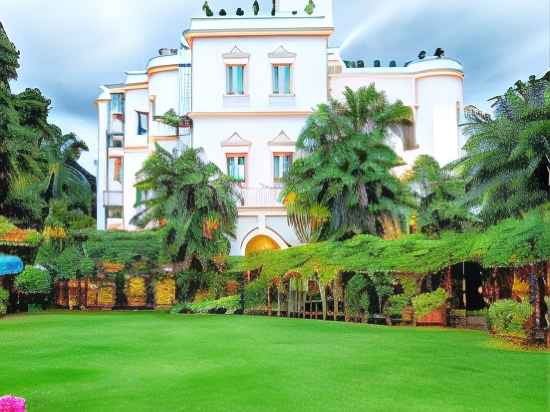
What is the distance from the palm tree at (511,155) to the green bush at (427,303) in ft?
8.56

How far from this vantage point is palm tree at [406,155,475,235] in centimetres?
3612

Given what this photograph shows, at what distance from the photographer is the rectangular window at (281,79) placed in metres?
37.5

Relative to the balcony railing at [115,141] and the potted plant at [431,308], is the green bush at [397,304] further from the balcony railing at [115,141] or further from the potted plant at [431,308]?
the balcony railing at [115,141]

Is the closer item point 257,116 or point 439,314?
point 439,314

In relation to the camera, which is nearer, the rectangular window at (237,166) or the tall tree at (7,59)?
the tall tree at (7,59)

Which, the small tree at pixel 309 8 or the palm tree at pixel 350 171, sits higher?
the small tree at pixel 309 8

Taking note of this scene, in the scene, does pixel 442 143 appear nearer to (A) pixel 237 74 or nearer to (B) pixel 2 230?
(A) pixel 237 74

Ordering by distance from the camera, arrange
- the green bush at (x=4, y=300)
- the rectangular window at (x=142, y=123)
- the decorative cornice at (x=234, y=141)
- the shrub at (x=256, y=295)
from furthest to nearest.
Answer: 1. the rectangular window at (x=142, y=123)
2. the decorative cornice at (x=234, y=141)
3. the shrub at (x=256, y=295)
4. the green bush at (x=4, y=300)

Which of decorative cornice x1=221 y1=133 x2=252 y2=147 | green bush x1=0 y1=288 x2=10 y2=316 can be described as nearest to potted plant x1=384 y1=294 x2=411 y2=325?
green bush x1=0 y1=288 x2=10 y2=316

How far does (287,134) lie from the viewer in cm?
3703

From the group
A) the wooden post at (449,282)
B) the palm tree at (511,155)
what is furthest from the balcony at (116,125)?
the palm tree at (511,155)

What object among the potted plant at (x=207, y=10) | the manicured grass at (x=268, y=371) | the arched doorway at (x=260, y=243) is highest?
the potted plant at (x=207, y=10)

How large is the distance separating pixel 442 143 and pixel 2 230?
21.4 metres

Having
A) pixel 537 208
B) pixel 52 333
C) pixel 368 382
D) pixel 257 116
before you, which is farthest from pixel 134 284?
pixel 368 382
